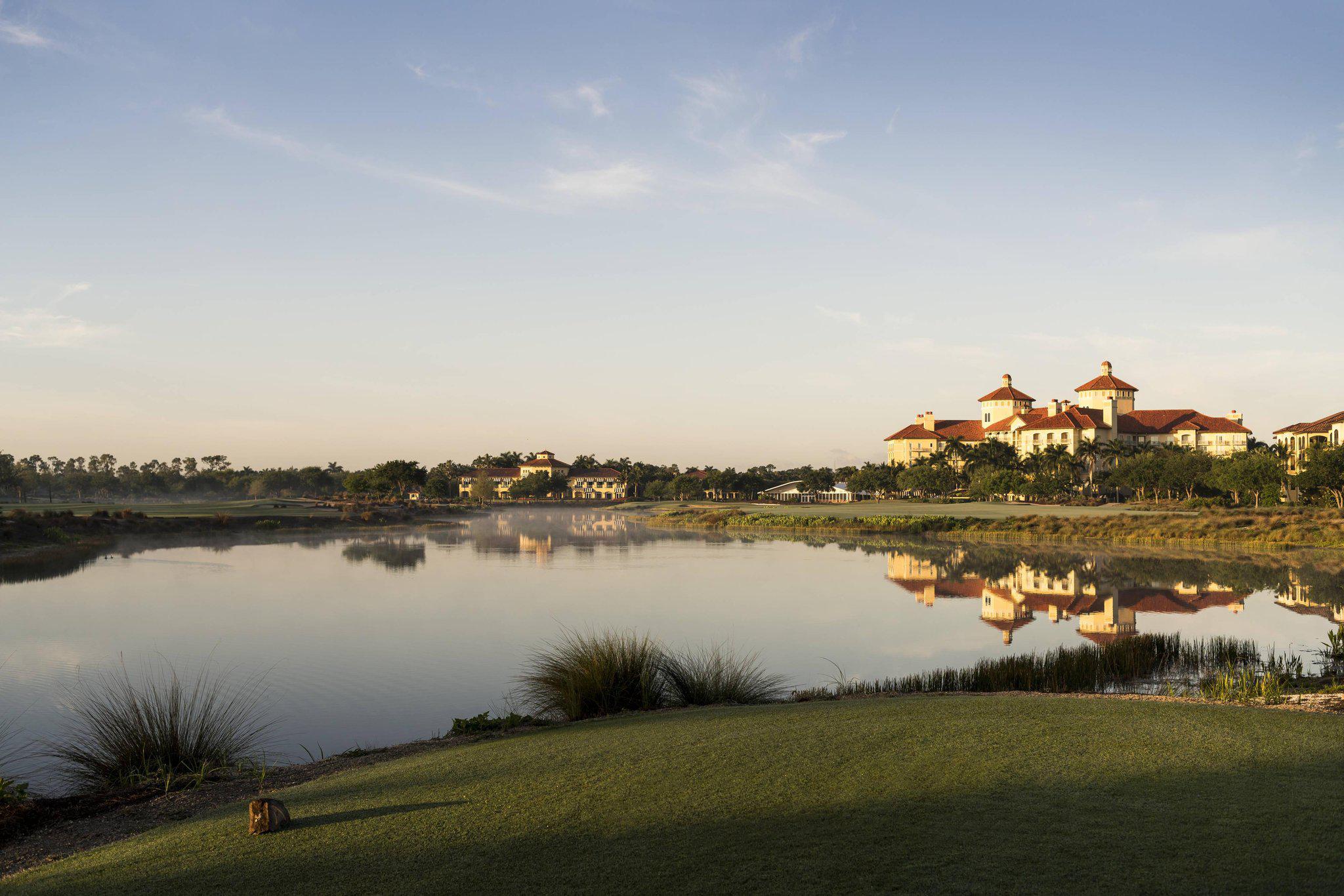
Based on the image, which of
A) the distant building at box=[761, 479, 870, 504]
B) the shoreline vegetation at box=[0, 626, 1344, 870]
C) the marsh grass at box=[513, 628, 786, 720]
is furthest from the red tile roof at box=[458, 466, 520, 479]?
the marsh grass at box=[513, 628, 786, 720]

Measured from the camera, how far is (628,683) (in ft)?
35.2

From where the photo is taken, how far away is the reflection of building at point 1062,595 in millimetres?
20422

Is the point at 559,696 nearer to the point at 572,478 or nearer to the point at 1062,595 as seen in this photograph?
the point at 1062,595

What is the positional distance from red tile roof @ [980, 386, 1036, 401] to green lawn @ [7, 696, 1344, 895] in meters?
140

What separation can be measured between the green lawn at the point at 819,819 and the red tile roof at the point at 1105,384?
132 metres

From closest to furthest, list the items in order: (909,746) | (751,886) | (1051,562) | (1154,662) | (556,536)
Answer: (751,886) → (909,746) → (1154,662) → (1051,562) → (556,536)

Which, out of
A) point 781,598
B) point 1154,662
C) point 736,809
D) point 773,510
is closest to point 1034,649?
point 1154,662

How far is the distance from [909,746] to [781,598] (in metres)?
18.4

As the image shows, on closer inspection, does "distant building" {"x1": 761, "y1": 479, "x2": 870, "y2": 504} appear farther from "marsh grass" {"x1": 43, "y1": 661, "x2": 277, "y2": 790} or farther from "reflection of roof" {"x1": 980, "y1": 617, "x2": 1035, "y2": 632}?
"marsh grass" {"x1": 43, "y1": 661, "x2": 277, "y2": 790}

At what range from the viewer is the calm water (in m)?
13.9

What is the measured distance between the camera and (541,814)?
5.44 meters

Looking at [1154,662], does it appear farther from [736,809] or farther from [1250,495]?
[1250,495]

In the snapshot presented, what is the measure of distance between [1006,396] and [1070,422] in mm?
25746

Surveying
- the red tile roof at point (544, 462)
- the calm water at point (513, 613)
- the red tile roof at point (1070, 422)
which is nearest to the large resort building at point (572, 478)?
the red tile roof at point (544, 462)
